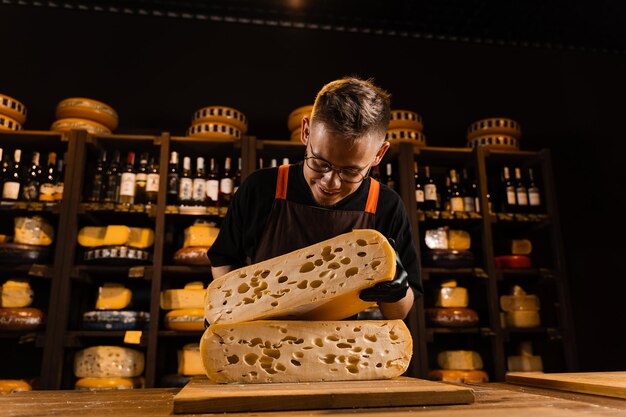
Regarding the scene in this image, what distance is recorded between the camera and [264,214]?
190 centimetres

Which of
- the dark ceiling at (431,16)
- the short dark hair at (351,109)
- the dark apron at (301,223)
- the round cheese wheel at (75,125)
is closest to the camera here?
the short dark hair at (351,109)

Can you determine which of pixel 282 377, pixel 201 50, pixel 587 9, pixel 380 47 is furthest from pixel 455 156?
pixel 282 377

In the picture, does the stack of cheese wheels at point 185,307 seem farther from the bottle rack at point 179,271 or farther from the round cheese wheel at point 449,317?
the round cheese wheel at point 449,317

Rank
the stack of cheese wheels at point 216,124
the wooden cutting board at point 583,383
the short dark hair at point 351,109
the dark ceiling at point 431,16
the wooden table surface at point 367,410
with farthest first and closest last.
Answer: the dark ceiling at point 431,16, the stack of cheese wheels at point 216,124, the short dark hair at point 351,109, the wooden cutting board at point 583,383, the wooden table surface at point 367,410

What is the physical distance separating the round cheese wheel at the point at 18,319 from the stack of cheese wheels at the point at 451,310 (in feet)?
8.95

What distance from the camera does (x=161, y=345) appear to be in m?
3.76

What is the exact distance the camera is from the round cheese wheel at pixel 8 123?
146 inches

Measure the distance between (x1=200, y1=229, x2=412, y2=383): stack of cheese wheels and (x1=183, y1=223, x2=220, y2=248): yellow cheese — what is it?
2.31m

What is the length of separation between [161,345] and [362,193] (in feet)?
8.37

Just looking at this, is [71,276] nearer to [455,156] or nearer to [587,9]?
[455,156]

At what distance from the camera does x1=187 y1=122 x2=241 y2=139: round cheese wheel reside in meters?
3.88

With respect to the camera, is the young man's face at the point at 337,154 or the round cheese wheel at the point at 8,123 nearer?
the young man's face at the point at 337,154

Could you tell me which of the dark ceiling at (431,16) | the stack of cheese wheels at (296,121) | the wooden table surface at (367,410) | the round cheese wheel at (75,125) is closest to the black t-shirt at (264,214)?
the wooden table surface at (367,410)

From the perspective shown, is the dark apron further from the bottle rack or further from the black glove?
the bottle rack
